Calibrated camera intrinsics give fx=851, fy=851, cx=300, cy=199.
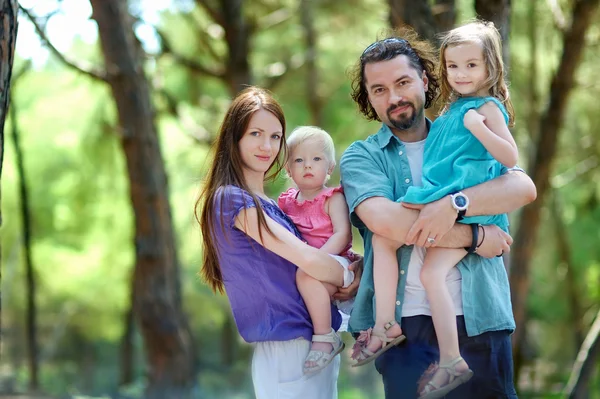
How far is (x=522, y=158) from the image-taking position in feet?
45.5

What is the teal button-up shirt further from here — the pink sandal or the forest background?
the forest background

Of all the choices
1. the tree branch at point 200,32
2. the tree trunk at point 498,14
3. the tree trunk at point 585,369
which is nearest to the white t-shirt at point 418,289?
the tree trunk at point 498,14

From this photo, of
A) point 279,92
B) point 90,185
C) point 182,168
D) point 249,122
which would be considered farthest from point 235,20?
point 249,122

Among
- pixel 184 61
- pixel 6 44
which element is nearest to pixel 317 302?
pixel 6 44

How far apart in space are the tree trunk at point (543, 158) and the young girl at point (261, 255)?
264 inches

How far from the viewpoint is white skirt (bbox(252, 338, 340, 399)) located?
9.92ft

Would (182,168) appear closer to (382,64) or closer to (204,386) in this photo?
(204,386)

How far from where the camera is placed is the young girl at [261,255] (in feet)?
9.71

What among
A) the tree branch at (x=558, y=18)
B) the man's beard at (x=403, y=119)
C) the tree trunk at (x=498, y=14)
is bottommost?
the man's beard at (x=403, y=119)

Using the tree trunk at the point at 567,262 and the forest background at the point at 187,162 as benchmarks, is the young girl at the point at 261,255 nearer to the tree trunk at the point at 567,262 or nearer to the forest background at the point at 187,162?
the forest background at the point at 187,162

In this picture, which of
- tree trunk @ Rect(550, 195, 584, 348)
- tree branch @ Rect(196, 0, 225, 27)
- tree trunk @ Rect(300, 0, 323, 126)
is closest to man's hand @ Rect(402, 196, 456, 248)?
tree branch @ Rect(196, 0, 225, 27)

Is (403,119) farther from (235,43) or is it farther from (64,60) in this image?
(235,43)

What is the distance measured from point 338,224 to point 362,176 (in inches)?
9.6

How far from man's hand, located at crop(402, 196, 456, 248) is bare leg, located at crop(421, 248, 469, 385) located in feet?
0.29
